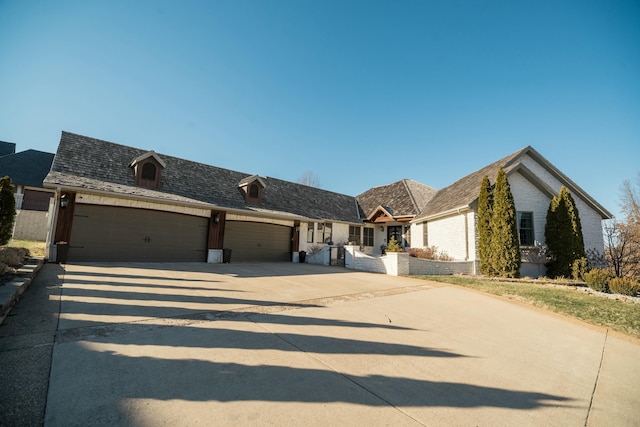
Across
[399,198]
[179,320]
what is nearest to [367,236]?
[399,198]

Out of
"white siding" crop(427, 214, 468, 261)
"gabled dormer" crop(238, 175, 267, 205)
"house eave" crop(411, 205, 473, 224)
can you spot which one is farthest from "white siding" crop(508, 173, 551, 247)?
"gabled dormer" crop(238, 175, 267, 205)

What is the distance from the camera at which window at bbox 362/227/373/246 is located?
75.2 feet

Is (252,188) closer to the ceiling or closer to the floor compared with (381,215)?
closer to the ceiling

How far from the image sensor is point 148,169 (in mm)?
13578

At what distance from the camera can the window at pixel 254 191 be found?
675 inches

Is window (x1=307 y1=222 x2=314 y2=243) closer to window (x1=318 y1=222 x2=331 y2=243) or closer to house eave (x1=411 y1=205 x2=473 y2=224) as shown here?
window (x1=318 y1=222 x2=331 y2=243)

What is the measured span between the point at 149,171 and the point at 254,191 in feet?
19.1

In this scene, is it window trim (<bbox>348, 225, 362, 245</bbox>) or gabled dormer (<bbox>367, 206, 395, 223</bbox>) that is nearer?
gabled dormer (<bbox>367, 206, 395, 223</bbox>)

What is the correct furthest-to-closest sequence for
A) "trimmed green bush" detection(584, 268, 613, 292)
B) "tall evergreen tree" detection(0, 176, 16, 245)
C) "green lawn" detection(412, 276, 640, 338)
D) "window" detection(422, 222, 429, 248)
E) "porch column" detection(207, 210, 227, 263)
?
"window" detection(422, 222, 429, 248), "porch column" detection(207, 210, 227, 263), "tall evergreen tree" detection(0, 176, 16, 245), "trimmed green bush" detection(584, 268, 613, 292), "green lawn" detection(412, 276, 640, 338)

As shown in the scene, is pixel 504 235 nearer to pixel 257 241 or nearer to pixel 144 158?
pixel 257 241

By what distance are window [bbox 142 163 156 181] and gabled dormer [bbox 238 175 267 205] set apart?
4.91 m

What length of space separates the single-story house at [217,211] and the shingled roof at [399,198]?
0.17 m

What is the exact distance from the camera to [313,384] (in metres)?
2.78

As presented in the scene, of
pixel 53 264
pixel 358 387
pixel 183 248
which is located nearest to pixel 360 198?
pixel 183 248
